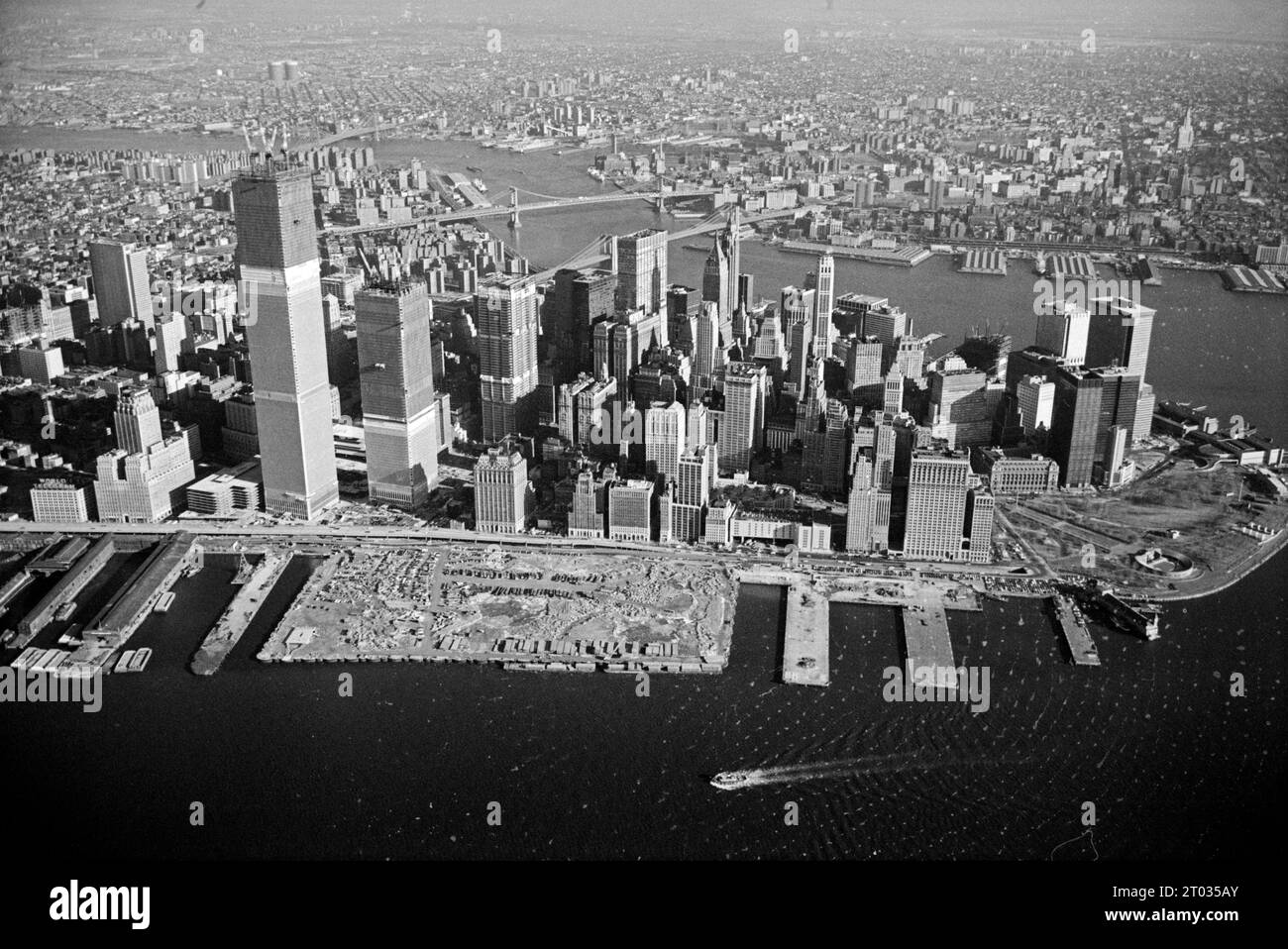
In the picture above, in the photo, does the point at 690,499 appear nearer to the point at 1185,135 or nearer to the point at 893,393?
the point at 893,393

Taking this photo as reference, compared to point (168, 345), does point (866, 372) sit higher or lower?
lower

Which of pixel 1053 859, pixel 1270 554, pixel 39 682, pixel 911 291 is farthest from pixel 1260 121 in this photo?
pixel 39 682

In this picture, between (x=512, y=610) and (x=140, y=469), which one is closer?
A: (x=512, y=610)

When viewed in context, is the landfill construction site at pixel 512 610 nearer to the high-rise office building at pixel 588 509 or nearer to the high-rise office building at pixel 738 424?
the high-rise office building at pixel 588 509

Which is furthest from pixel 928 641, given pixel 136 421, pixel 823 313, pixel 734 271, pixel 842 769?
pixel 734 271

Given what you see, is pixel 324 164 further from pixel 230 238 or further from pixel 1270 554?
pixel 1270 554

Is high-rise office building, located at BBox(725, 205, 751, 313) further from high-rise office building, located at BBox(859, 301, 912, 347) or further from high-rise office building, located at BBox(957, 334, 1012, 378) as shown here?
high-rise office building, located at BBox(957, 334, 1012, 378)
